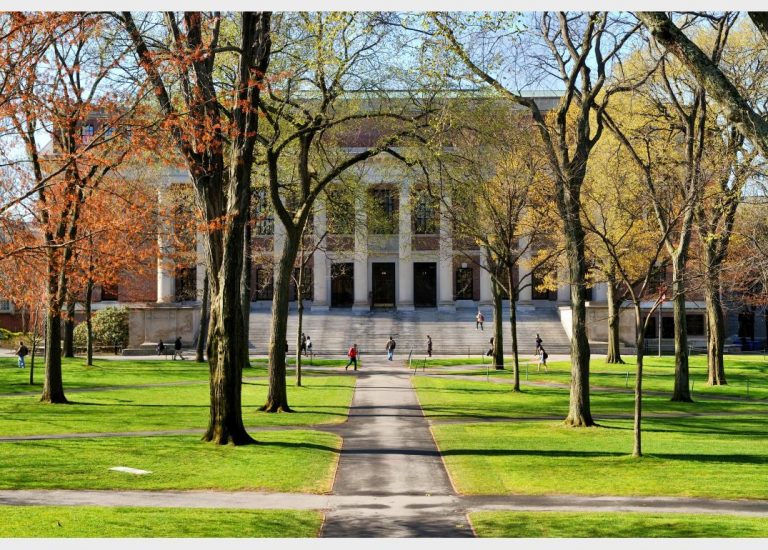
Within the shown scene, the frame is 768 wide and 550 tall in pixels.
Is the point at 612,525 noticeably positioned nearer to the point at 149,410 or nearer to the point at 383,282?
the point at 149,410

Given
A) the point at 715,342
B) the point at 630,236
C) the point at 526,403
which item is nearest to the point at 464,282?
the point at 630,236

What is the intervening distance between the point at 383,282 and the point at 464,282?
6.82 meters

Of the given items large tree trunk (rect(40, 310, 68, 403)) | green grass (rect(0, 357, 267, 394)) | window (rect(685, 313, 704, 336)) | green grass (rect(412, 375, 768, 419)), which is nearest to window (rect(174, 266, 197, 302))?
green grass (rect(0, 357, 267, 394))

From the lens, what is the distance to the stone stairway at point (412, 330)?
199 feet

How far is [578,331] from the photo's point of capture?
75.9ft

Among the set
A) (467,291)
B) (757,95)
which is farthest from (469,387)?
(467,291)

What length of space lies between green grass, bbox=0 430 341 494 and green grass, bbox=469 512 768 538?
3591 mm

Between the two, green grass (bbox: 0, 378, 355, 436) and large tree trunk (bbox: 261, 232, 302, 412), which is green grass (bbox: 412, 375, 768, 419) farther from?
large tree trunk (bbox: 261, 232, 302, 412)

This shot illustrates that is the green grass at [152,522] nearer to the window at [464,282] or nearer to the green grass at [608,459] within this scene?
the green grass at [608,459]

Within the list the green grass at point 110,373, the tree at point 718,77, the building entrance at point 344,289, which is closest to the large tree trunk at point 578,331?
the tree at point 718,77

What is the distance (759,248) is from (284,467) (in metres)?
15.9

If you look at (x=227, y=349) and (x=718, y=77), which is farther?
(x=227, y=349)

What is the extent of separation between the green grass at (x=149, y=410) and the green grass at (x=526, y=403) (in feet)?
10.8

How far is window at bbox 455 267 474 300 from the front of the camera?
73.8 meters
